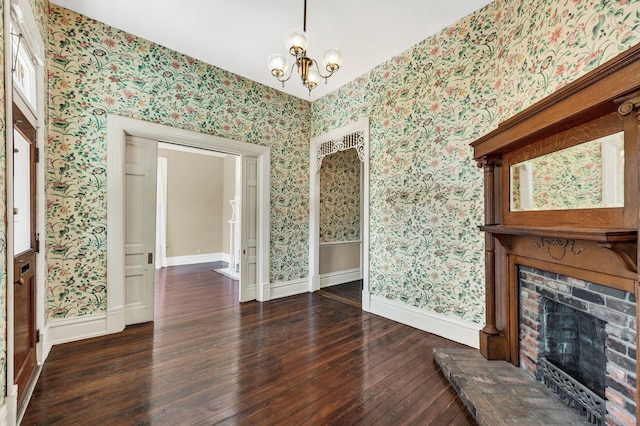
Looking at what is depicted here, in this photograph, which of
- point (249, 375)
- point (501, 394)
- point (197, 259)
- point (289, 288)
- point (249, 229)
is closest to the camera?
point (501, 394)

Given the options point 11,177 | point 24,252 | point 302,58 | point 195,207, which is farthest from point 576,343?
Result: point 195,207

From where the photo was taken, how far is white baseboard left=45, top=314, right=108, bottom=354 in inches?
108

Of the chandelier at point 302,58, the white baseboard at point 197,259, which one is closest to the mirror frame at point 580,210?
the chandelier at point 302,58

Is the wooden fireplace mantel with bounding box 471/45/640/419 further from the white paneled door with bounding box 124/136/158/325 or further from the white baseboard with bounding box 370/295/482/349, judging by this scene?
the white paneled door with bounding box 124/136/158/325

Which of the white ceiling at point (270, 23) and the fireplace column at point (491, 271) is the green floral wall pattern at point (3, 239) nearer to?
the white ceiling at point (270, 23)

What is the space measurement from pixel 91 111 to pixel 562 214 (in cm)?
428

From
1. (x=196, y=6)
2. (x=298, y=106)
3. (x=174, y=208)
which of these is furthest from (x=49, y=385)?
(x=174, y=208)

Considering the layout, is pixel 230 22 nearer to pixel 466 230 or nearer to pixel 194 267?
pixel 466 230

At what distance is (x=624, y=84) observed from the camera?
122 centimetres

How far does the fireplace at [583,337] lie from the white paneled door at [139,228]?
3890 millimetres

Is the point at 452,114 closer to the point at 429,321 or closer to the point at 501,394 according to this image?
the point at 429,321

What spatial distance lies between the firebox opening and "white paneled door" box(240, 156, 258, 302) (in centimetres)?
351

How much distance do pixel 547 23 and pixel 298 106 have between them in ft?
11.0

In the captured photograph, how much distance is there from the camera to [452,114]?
9.61 ft
